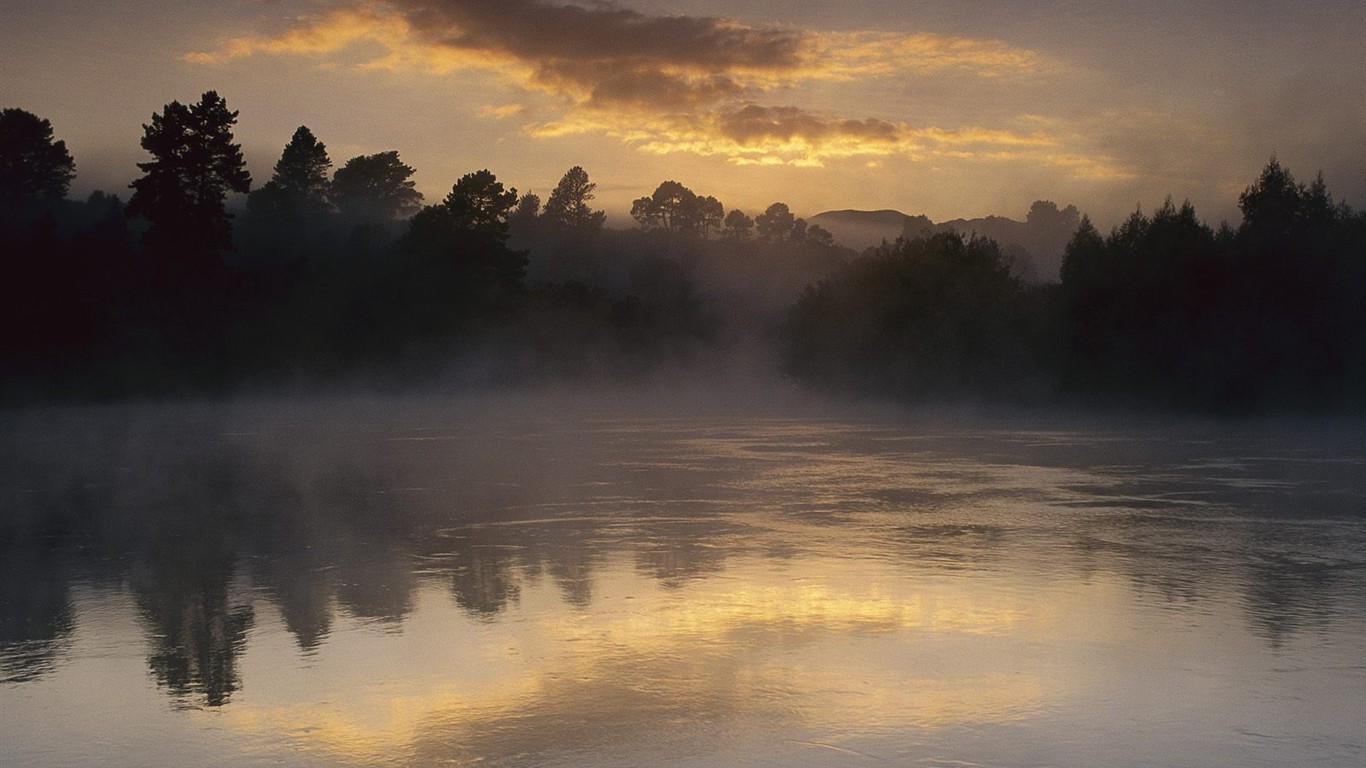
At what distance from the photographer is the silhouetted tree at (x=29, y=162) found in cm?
13800

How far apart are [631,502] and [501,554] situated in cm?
667

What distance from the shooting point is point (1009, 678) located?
996cm

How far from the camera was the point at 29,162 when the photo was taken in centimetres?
14188

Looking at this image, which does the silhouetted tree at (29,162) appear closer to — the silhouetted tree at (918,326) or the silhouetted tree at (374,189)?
the silhouetted tree at (374,189)

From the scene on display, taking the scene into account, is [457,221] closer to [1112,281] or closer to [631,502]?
[1112,281]

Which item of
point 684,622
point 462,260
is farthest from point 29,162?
point 684,622

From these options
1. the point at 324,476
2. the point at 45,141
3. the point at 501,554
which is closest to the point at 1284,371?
the point at 324,476

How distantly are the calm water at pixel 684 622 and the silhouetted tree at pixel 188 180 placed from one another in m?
74.9

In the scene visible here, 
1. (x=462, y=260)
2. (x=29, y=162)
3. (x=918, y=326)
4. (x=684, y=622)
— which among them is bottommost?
(x=684, y=622)

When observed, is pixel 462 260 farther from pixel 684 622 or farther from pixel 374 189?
pixel 684 622

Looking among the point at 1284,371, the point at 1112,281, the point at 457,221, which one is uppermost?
the point at 457,221

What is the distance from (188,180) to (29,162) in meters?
55.0

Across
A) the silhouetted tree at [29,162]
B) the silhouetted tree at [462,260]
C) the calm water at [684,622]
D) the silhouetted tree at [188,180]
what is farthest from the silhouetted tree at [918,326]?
the silhouetted tree at [29,162]

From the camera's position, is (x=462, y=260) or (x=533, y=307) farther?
(x=533, y=307)
